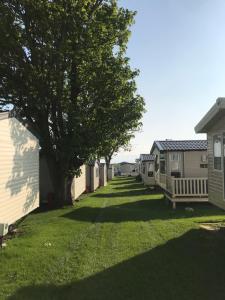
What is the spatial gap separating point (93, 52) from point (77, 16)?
1.83m

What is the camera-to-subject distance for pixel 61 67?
19656 millimetres

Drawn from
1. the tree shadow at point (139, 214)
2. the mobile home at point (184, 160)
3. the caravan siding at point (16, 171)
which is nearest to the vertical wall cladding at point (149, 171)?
the mobile home at point (184, 160)

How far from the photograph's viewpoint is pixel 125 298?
7504 mm

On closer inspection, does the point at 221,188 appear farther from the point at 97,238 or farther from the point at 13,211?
the point at 13,211

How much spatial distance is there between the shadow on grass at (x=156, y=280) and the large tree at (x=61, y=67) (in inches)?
435

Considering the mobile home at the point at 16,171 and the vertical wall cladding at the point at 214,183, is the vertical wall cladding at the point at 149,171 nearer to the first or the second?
the mobile home at the point at 16,171

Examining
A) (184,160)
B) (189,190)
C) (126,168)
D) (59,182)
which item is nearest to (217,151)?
(189,190)

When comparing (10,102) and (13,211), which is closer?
(13,211)

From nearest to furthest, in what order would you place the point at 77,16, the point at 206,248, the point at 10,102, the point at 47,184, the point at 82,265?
the point at 82,265, the point at 206,248, the point at 77,16, the point at 10,102, the point at 47,184

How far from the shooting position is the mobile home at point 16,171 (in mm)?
11516

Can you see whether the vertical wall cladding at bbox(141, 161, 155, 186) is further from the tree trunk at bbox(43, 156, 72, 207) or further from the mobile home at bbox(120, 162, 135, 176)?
the mobile home at bbox(120, 162, 135, 176)

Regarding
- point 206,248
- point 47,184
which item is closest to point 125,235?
point 206,248

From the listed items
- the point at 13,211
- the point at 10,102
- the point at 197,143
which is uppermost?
the point at 10,102

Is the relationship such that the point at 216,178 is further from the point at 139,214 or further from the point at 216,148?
the point at 139,214
